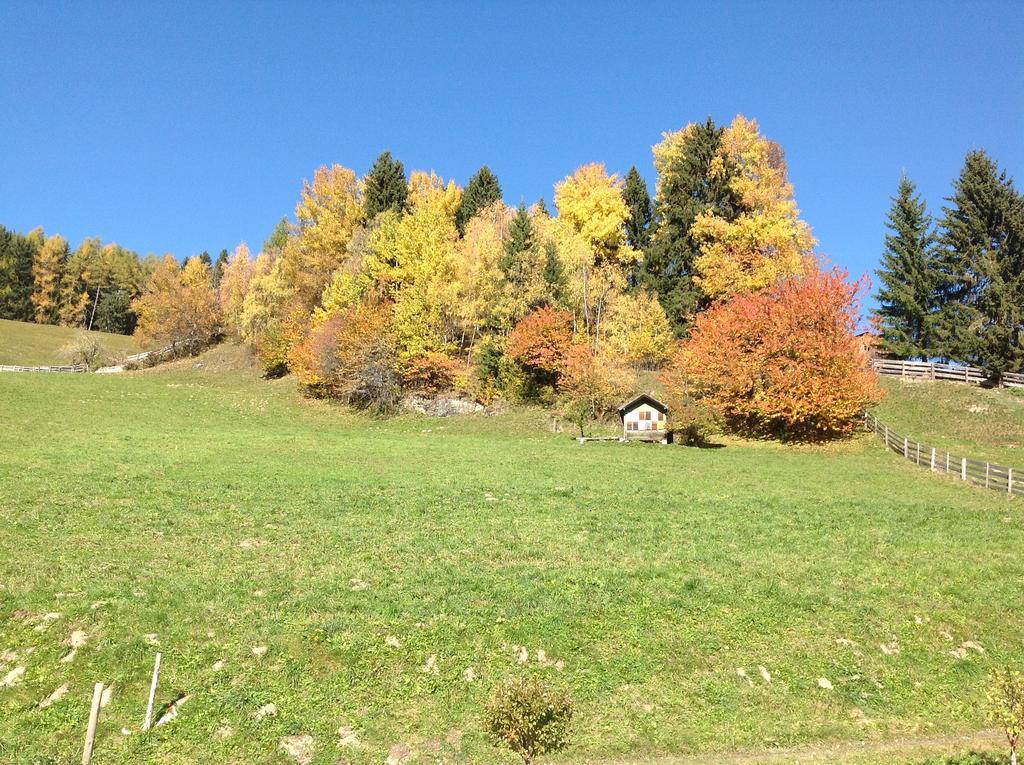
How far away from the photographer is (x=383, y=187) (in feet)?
209

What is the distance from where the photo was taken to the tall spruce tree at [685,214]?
55000 millimetres

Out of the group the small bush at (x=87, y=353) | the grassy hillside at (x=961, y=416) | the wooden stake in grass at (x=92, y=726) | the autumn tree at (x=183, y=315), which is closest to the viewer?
the wooden stake in grass at (x=92, y=726)

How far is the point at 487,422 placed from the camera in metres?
46.6

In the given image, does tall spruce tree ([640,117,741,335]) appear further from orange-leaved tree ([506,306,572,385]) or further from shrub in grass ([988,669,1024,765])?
shrub in grass ([988,669,1024,765])

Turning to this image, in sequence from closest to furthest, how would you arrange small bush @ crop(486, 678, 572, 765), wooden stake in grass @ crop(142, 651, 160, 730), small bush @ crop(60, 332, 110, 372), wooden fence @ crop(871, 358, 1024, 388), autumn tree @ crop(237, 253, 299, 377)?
small bush @ crop(486, 678, 572, 765) < wooden stake in grass @ crop(142, 651, 160, 730) < wooden fence @ crop(871, 358, 1024, 388) < autumn tree @ crop(237, 253, 299, 377) < small bush @ crop(60, 332, 110, 372)

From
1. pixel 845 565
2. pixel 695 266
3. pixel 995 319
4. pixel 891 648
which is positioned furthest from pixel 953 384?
pixel 891 648

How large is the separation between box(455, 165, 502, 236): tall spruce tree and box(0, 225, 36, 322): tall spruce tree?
268ft

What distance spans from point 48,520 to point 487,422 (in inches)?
1191

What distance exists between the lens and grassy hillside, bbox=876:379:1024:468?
38.6 m

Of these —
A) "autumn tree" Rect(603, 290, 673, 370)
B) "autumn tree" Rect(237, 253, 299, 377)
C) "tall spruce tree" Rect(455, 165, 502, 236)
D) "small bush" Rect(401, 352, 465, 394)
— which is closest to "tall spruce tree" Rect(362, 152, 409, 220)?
"tall spruce tree" Rect(455, 165, 502, 236)

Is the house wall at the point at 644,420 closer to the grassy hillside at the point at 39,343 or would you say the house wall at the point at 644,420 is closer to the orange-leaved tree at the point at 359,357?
the orange-leaved tree at the point at 359,357

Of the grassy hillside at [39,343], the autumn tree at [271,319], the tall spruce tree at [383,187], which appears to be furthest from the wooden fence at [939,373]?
the grassy hillside at [39,343]

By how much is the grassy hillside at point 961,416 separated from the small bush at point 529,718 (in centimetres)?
3734

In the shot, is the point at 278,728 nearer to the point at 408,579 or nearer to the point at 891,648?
the point at 408,579
